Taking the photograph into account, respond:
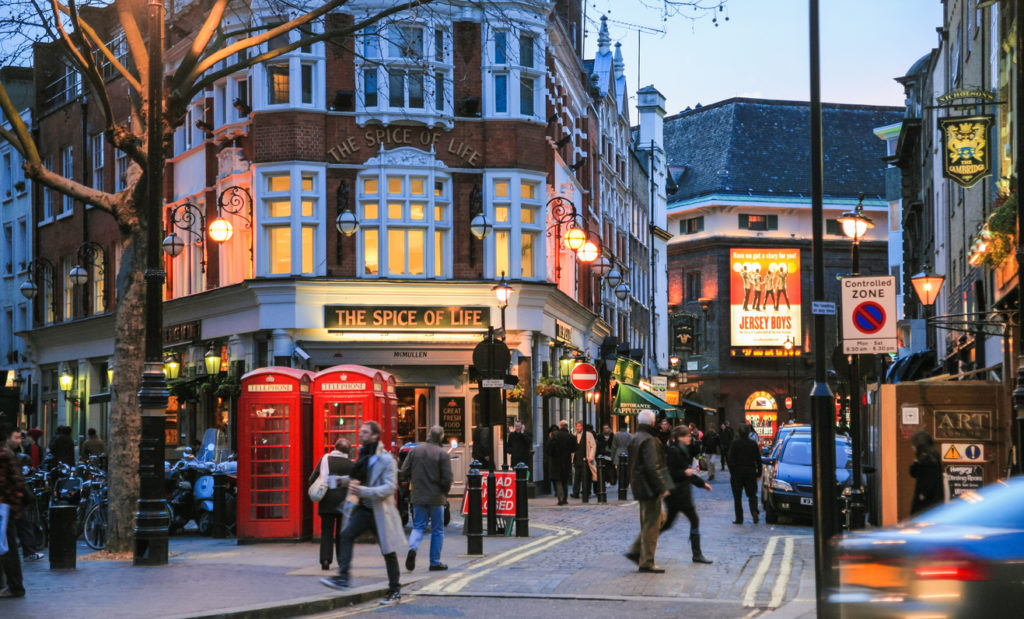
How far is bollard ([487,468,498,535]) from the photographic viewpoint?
71.2ft

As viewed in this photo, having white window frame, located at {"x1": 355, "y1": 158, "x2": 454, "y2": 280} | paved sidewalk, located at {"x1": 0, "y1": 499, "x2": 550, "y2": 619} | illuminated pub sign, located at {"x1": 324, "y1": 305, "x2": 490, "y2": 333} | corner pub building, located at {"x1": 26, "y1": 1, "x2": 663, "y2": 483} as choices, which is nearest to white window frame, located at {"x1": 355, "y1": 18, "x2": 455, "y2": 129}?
corner pub building, located at {"x1": 26, "y1": 1, "x2": 663, "y2": 483}

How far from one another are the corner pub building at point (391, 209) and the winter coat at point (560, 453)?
9.83 ft

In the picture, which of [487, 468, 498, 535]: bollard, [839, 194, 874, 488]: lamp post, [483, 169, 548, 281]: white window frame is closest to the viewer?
[839, 194, 874, 488]: lamp post

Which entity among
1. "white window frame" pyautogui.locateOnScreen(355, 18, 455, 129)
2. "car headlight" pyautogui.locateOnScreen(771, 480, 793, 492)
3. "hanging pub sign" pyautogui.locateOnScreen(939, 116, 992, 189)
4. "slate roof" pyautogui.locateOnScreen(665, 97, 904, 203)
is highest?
"slate roof" pyautogui.locateOnScreen(665, 97, 904, 203)

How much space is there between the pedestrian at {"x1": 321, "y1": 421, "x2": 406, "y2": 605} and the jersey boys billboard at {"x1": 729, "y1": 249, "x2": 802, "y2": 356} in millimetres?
76220

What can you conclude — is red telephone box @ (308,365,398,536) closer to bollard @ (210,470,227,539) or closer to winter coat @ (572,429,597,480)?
bollard @ (210,470,227,539)

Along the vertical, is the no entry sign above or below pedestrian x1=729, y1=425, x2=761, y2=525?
above

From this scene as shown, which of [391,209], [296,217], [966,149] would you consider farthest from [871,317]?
[296,217]

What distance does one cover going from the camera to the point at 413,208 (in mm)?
35469

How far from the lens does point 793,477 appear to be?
83.7 ft

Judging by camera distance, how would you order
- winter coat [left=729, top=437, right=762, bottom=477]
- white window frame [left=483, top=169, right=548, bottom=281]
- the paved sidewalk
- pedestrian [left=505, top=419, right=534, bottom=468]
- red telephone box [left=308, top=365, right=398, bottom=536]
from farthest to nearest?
white window frame [left=483, top=169, right=548, bottom=281] → pedestrian [left=505, top=419, right=534, bottom=468] → winter coat [left=729, top=437, right=762, bottom=477] → red telephone box [left=308, top=365, right=398, bottom=536] → the paved sidewalk

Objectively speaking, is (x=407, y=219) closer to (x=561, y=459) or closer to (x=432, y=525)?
(x=561, y=459)

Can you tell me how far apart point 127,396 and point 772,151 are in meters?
79.6

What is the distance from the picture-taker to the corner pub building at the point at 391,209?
3481 centimetres
